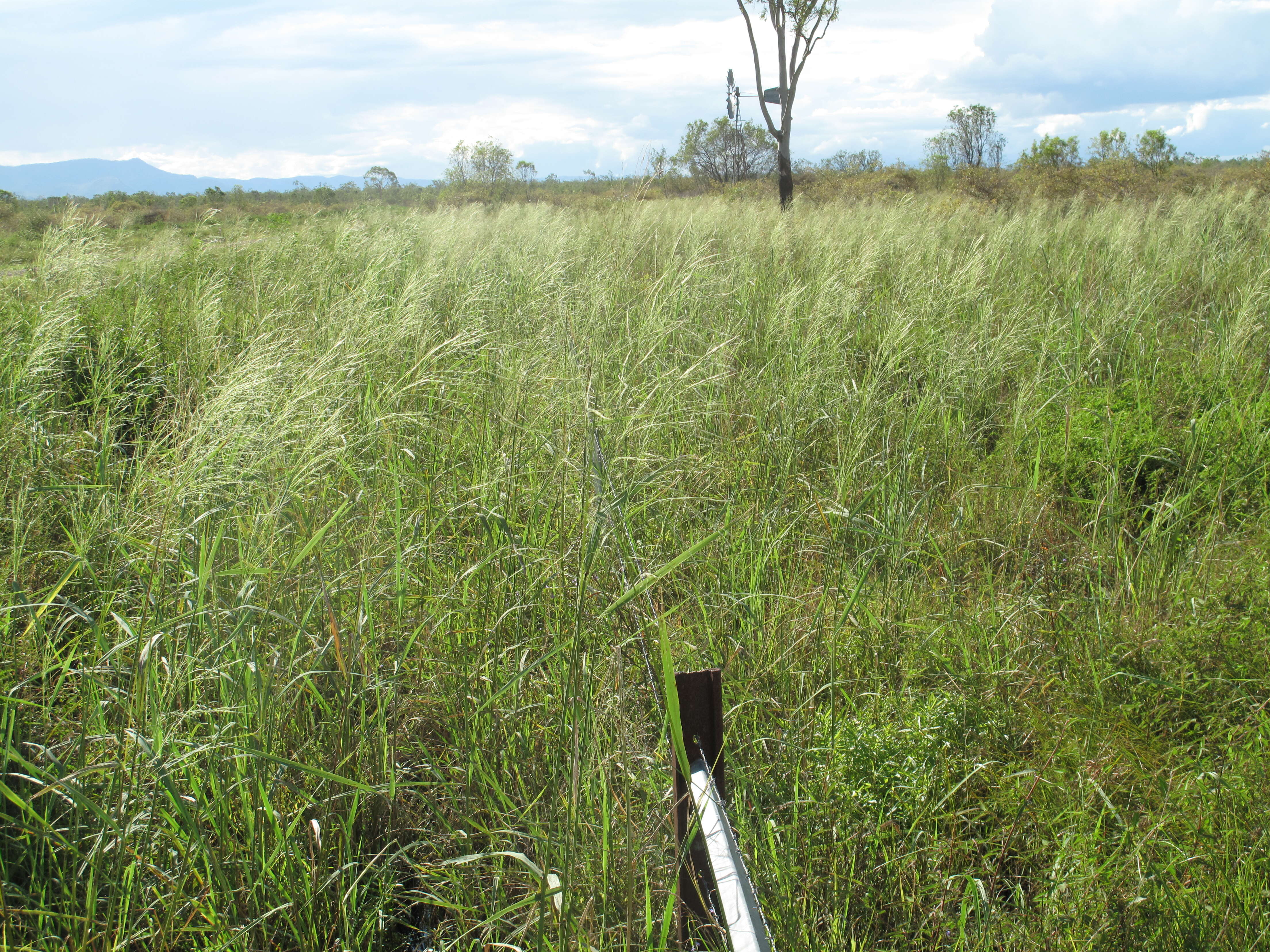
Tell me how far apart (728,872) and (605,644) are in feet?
2.91

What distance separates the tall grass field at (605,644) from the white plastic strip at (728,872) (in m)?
0.13

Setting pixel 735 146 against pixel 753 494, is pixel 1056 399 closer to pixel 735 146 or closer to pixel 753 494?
pixel 753 494

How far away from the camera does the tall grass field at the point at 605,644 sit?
4.43 feet

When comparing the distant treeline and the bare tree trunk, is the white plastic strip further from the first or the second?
the bare tree trunk

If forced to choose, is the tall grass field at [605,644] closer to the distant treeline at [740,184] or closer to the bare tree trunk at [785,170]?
the distant treeline at [740,184]

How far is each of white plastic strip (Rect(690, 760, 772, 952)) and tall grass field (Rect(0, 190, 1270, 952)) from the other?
0.13 metres

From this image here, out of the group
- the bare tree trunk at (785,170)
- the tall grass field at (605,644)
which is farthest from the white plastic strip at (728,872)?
the bare tree trunk at (785,170)

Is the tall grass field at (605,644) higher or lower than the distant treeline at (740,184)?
lower

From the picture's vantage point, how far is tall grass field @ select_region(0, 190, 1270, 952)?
1.35m

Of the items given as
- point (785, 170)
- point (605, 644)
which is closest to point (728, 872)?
point (605, 644)

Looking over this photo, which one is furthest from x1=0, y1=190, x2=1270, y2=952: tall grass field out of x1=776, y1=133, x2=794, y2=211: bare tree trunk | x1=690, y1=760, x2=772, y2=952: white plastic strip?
x1=776, y1=133, x2=794, y2=211: bare tree trunk

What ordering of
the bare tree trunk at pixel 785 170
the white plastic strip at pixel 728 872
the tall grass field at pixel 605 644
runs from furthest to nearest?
the bare tree trunk at pixel 785 170 < the tall grass field at pixel 605 644 < the white plastic strip at pixel 728 872

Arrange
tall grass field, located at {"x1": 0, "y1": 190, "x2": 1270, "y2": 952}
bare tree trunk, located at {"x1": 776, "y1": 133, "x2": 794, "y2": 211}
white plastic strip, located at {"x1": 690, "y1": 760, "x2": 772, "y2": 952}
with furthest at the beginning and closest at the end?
bare tree trunk, located at {"x1": 776, "y1": 133, "x2": 794, "y2": 211}
tall grass field, located at {"x1": 0, "y1": 190, "x2": 1270, "y2": 952}
white plastic strip, located at {"x1": 690, "y1": 760, "x2": 772, "y2": 952}

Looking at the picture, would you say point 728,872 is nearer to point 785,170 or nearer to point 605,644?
point 605,644
